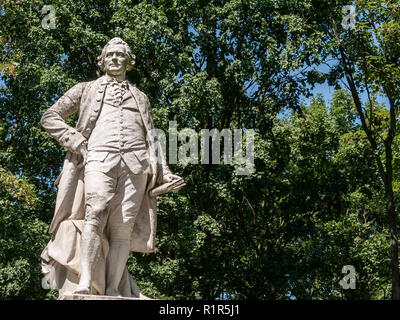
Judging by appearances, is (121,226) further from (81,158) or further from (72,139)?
(72,139)

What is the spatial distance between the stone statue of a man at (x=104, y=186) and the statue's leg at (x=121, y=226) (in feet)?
0.04

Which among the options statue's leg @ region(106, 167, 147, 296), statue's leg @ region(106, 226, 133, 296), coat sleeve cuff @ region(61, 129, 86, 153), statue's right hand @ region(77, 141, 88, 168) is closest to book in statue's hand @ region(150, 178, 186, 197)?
statue's leg @ region(106, 167, 147, 296)

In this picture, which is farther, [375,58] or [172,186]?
[375,58]

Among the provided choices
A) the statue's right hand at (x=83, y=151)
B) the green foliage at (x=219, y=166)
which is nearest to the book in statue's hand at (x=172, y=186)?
the statue's right hand at (x=83, y=151)

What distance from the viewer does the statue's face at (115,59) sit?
7730 mm

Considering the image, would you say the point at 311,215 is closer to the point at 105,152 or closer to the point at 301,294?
the point at 301,294

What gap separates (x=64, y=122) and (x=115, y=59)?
0.95m

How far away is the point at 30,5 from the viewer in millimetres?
18219

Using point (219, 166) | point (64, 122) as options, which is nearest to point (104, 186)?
point (64, 122)

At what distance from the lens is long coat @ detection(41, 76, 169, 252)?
7305mm

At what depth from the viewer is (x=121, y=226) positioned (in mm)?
7164

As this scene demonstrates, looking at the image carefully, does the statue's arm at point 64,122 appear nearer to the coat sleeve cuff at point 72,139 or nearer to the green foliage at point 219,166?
the coat sleeve cuff at point 72,139

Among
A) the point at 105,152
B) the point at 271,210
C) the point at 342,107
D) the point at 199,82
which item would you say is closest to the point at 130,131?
the point at 105,152

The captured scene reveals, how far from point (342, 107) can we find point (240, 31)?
8184mm
